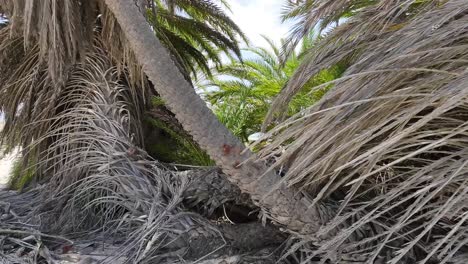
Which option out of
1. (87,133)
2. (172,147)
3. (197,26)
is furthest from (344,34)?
(197,26)

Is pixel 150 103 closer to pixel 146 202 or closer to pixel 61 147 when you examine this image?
pixel 61 147

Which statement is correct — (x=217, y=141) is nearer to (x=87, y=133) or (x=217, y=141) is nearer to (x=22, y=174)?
(x=87, y=133)

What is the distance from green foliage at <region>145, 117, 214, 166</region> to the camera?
15.8 ft

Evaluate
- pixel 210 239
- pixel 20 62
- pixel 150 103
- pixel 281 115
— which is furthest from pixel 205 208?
pixel 20 62

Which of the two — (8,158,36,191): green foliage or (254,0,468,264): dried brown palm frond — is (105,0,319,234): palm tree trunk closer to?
(254,0,468,264): dried brown palm frond

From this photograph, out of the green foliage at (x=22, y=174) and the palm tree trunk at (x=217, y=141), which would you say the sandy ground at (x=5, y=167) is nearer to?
the green foliage at (x=22, y=174)

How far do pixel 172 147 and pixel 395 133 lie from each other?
3648 millimetres

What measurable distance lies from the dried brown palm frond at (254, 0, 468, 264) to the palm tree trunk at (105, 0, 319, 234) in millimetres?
133

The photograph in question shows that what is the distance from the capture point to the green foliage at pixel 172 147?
4.82 meters

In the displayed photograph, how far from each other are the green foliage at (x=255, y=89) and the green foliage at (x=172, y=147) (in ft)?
1.71

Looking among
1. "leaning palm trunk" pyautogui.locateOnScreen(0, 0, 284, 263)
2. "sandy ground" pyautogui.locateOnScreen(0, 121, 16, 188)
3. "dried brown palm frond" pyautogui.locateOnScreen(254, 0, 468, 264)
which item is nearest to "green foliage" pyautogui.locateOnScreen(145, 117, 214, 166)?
"leaning palm trunk" pyautogui.locateOnScreen(0, 0, 284, 263)

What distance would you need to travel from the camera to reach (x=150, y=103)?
507cm

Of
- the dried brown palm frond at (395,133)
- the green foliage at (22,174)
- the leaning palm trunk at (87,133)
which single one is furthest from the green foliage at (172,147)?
the dried brown palm frond at (395,133)

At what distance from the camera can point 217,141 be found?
2.46 meters
